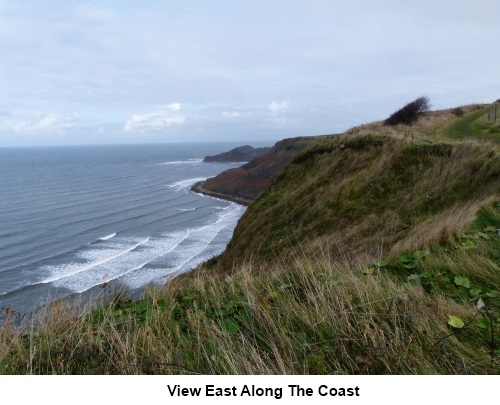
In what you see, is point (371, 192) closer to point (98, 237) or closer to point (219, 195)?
point (98, 237)

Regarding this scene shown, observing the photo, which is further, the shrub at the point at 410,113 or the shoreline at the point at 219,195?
the shoreline at the point at 219,195

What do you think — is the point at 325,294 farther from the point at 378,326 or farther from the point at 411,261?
the point at 411,261

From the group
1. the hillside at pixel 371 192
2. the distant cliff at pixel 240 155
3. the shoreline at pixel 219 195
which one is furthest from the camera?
the distant cliff at pixel 240 155

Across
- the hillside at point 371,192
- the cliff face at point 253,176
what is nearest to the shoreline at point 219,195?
the cliff face at point 253,176

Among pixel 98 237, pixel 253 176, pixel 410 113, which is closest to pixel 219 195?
pixel 253 176

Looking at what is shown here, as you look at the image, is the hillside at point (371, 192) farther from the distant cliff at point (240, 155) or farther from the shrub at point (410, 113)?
the distant cliff at point (240, 155)
